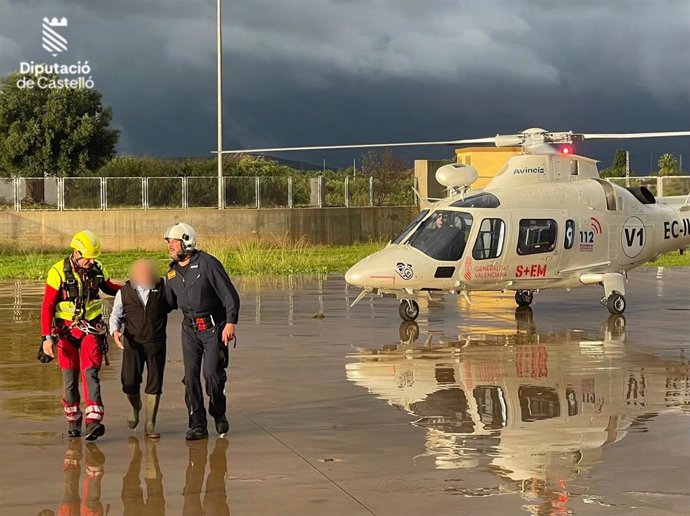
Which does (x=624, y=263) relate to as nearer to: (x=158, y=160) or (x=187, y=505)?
(x=187, y=505)

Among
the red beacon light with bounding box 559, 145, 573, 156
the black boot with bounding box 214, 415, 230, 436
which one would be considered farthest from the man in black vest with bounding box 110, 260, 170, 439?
the red beacon light with bounding box 559, 145, 573, 156

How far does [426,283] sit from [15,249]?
87.2 ft

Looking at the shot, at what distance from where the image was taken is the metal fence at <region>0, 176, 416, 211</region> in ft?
149

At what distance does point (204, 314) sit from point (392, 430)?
77.3 inches

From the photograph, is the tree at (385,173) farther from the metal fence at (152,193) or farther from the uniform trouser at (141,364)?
the uniform trouser at (141,364)

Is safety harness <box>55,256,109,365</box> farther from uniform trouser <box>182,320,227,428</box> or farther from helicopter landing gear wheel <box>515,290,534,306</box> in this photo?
helicopter landing gear wheel <box>515,290,534,306</box>

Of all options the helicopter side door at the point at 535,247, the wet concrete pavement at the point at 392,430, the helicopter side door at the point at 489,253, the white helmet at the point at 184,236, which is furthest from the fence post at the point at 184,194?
the white helmet at the point at 184,236

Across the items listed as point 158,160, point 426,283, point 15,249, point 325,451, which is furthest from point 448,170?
point 158,160

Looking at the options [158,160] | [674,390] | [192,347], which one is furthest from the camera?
[158,160]

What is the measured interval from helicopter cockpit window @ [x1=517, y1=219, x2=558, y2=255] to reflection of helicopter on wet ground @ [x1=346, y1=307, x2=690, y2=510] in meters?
2.18

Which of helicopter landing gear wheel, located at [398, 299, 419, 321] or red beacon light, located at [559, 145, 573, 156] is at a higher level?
red beacon light, located at [559, 145, 573, 156]

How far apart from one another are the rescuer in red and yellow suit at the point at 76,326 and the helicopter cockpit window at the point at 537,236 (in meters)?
10.9

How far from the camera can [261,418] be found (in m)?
12.0

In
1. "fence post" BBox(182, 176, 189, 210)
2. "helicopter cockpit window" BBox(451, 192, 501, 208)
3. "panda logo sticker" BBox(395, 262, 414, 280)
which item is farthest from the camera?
"fence post" BBox(182, 176, 189, 210)
